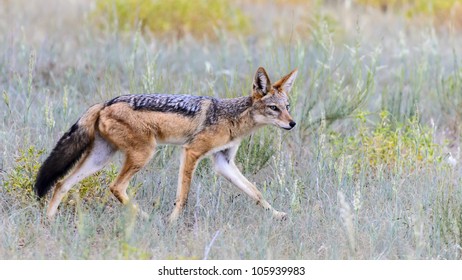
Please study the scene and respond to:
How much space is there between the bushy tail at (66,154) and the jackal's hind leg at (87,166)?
0.08 m

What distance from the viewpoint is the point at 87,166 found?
6.62 metres

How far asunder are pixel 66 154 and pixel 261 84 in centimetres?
176

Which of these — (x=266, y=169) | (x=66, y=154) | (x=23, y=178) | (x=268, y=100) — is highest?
(x=268, y=100)

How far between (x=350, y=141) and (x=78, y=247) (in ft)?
10.7

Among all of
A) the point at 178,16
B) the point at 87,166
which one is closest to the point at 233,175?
the point at 87,166

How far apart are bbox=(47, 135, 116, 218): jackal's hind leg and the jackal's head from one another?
1306 mm

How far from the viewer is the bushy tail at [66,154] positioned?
6434 millimetres

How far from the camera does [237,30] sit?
525 inches

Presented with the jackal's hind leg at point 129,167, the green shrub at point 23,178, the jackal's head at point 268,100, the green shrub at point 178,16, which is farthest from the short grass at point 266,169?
the green shrub at point 178,16

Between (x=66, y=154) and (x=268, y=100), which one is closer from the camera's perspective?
(x=66, y=154)

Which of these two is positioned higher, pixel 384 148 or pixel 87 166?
pixel 87 166

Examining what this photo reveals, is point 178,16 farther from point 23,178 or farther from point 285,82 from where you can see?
point 23,178

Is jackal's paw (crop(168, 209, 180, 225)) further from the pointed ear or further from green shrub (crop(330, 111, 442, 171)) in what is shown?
green shrub (crop(330, 111, 442, 171))
